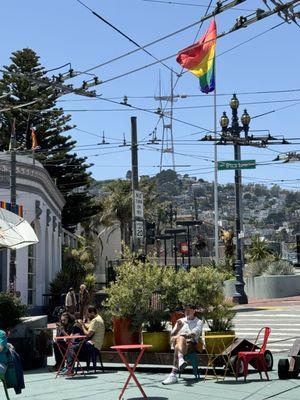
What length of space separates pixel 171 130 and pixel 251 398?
18272mm

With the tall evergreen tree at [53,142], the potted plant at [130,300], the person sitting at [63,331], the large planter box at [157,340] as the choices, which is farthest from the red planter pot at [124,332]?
the tall evergreen tree at [53,142]

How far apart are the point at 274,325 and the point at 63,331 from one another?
9190 millimetres

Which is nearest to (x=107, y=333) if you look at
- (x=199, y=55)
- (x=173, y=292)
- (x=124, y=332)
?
(x=124, y=332)

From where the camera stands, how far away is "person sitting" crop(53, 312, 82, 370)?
13.4 meters

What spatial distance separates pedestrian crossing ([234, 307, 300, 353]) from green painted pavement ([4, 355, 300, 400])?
4.65 metres

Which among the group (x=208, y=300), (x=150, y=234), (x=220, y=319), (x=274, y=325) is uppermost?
(x=150, y=234)

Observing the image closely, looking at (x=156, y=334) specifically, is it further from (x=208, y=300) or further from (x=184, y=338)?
(x=184, y=338)

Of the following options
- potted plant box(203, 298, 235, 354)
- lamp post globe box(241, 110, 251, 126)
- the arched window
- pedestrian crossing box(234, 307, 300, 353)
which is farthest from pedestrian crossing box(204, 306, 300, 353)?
the arched window

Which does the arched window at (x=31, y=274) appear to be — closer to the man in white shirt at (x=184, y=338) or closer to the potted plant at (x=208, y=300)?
the potted plant at (x=208, y=300)

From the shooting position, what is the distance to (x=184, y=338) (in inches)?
441

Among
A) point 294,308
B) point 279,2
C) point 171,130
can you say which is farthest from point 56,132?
point 279,2

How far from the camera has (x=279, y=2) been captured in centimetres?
1030

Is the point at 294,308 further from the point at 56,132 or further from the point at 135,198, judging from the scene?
the point at 56,132

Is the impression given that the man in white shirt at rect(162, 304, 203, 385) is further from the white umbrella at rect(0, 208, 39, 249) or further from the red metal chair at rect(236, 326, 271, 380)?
the white umbrella at rect(0, 208, 39, 249)
